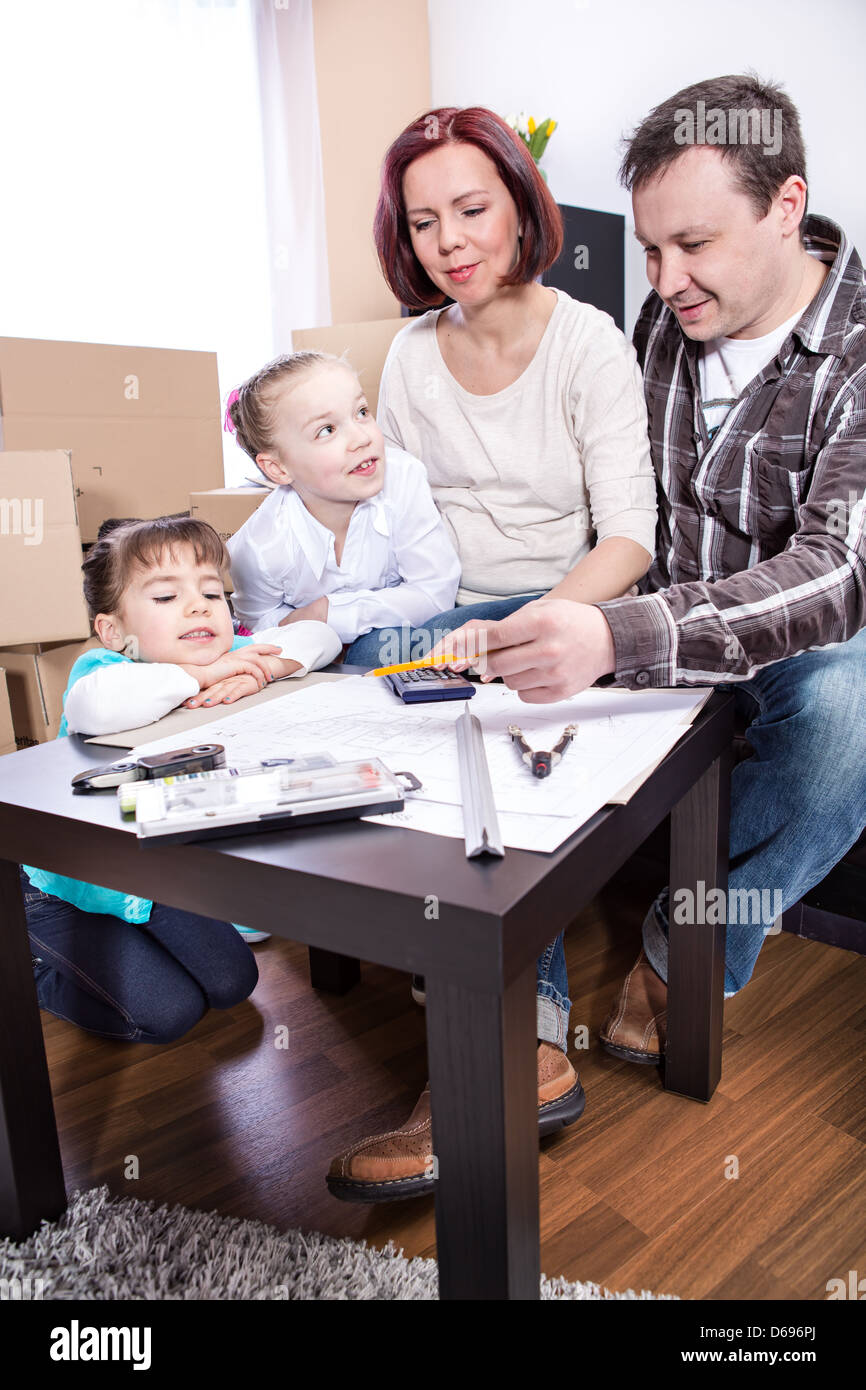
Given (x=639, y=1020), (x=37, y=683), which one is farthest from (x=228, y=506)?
(x=639, y=1020)

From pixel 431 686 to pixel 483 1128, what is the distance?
18.2 inches

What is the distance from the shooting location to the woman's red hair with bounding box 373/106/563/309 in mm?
1281

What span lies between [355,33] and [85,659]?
9.06 ft

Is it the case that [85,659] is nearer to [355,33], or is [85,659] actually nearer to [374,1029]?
[374,1029]

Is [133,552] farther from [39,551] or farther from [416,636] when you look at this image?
[39,551]

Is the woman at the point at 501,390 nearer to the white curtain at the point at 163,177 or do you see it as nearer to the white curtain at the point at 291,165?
the white curtain at the point at 163,177

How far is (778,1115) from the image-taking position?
106 cm

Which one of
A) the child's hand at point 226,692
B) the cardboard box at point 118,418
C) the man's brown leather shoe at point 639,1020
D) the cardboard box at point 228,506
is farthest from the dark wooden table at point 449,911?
the cardboard box at point 118,418

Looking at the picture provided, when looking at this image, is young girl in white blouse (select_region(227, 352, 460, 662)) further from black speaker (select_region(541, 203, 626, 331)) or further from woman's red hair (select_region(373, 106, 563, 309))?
black speaker (select_region(541, 203, 626, 331))

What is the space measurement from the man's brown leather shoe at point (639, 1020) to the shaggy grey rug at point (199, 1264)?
0.33m

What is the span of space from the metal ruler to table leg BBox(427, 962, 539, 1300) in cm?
8

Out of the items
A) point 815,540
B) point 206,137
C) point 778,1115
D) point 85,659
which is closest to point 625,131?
point 206,137

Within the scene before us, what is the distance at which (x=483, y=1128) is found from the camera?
55cm

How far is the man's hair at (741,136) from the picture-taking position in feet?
3.63
